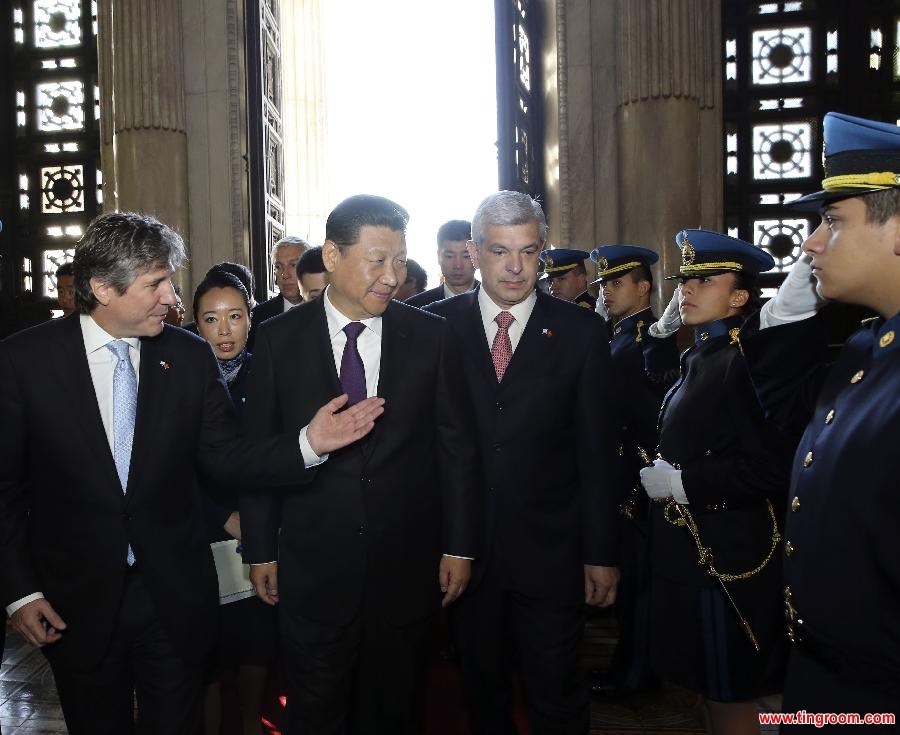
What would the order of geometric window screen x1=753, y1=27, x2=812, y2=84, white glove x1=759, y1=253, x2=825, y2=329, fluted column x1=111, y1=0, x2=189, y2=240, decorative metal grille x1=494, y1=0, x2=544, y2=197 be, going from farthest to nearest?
1. geometric window screen x1=753, y1=27, x2=812, y2=84
2. fluted column x1=111, y1=0, x2=189, y2=240
3. decorative metal grille x1=494, y1=0, x2=544, y2=197
4. white glove x1=759, y1=253, x2=825, y2=329

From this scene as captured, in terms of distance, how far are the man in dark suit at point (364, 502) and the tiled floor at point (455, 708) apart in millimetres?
1263

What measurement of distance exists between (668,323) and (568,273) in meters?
1.59

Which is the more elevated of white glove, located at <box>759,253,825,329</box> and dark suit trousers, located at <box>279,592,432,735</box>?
white glove, located at <box>759,253,825,329</box>

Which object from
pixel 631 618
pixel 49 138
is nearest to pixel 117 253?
pixel 631 618

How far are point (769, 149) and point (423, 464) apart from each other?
250 inches

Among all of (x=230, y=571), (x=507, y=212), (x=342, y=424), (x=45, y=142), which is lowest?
(x=230, y=571)

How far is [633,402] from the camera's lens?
3.87m

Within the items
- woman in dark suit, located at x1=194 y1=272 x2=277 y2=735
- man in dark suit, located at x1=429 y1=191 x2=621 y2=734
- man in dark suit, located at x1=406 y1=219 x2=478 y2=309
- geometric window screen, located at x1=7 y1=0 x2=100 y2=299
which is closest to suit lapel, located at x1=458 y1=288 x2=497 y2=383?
man in dark suit, located at x1=429 y1=191 x2=621 y2=734

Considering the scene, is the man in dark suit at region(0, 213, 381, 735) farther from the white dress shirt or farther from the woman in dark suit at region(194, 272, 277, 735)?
the white dress shirt

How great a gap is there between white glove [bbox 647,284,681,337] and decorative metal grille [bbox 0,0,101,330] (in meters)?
6.91

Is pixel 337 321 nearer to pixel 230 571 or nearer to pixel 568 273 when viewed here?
pixel 230 571

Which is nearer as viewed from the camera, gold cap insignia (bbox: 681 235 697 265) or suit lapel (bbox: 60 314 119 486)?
suit lapel (bbox: 60 314 119 486)

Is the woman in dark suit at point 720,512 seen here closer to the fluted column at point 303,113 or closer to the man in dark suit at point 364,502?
the man in dark suit at point 364,502

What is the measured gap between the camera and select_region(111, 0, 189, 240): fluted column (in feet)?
24.3
